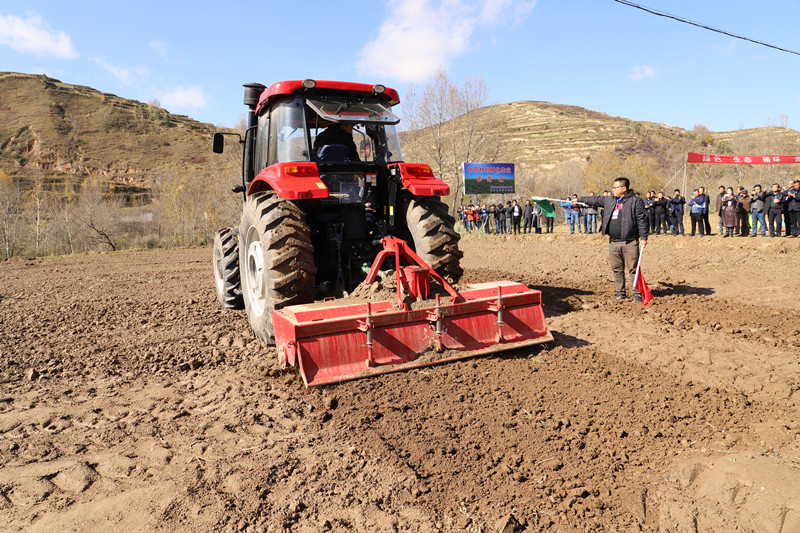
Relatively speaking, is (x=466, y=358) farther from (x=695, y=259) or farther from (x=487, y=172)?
(x=487, y=172)

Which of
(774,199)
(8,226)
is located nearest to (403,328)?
(774,199)

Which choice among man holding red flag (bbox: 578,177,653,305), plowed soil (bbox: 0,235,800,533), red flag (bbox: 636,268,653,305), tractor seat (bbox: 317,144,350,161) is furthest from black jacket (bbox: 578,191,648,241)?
tractor seat (bbox: 317,144,350,161)

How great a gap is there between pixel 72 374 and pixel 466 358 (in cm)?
349

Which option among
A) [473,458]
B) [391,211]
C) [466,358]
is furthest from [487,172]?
[473,458]

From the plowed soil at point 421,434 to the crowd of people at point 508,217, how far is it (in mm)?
16239

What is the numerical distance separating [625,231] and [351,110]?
385 centimetres

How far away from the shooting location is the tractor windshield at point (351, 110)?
16.5 feet

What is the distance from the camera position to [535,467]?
9.02ft

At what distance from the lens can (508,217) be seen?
22906mm

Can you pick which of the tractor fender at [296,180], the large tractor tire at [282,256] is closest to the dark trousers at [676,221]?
the tractor fender at [296,180]

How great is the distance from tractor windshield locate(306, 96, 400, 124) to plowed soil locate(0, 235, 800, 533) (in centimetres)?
241

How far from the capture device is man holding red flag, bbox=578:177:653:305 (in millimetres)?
6512

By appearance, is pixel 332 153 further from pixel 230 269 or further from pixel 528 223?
pixel 528 223

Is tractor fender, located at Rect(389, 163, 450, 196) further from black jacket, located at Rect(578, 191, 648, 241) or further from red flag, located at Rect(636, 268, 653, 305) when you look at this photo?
red flag, located at Rect(636, 268, 653, 305)
